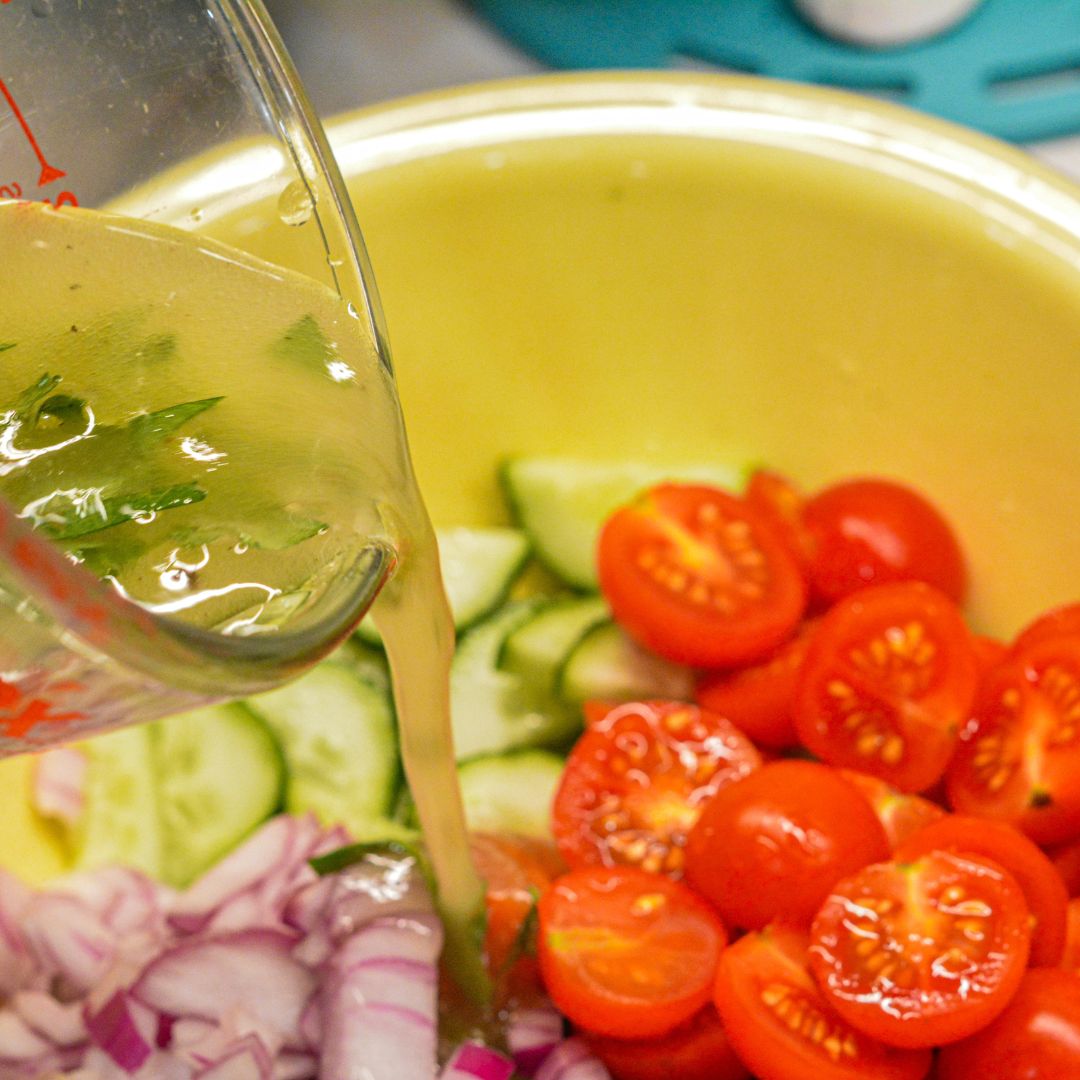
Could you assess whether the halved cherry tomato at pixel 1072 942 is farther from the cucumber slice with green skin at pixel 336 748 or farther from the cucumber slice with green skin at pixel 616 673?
the cucumber slice with green skin at pixel 336 748

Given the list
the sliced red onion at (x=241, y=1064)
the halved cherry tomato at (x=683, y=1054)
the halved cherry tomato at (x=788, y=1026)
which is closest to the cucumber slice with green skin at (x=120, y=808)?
the sliced red onion at (x=241, y=1064)

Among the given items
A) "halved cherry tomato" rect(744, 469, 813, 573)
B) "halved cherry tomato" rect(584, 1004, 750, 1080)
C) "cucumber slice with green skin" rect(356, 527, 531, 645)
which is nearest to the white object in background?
"halved cherry tomato" rect(744, 469, 813, 573)

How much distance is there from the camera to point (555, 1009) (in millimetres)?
1123

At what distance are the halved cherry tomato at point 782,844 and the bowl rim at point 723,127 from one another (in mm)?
551

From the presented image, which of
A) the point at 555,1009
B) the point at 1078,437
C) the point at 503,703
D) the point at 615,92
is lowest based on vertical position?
the point at 555,1009

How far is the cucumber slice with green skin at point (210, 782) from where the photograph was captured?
1247 mm

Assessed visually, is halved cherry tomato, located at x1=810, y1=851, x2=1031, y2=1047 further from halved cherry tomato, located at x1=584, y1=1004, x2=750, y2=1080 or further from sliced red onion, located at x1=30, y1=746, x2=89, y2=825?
sliced red onion, located at x1=30, y1=746, x2=89, y2=825

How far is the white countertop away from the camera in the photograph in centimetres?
190

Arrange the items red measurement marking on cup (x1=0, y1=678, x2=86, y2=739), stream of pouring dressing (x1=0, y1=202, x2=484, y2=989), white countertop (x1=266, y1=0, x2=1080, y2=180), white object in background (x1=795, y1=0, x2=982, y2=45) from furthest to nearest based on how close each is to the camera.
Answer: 1. white countertop (x1=266, y1=0, x2=1080, y2=180)
2. white object in background (x1=795, y1=0, x2=982, y2=45)
3. stream of pouring dressing (x1=0, y1=202, x2=484, y2=989)
4. red measurement marking on cup (x1=0, y1=678, x2=86, y2=739)

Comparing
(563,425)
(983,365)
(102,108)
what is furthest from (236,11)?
(983,365)

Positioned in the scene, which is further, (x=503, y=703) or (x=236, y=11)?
(x=503, y=703)

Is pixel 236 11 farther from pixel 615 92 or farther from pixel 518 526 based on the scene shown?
pixel 518 526

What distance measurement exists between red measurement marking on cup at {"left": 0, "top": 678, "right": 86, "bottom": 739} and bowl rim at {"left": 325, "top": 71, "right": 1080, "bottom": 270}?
80cm

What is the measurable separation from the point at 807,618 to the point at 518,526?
0.33 metres
